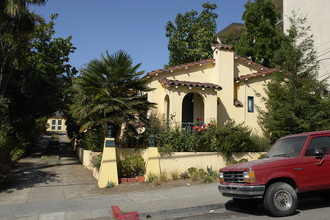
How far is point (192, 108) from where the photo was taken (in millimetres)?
16234

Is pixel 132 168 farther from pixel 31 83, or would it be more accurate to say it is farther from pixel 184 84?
pixel 31 83

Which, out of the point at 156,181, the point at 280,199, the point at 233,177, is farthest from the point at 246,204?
the point at 156,181

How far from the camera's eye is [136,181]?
1120cm

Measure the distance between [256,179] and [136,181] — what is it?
573cm

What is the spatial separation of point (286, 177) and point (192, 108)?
32.2ft

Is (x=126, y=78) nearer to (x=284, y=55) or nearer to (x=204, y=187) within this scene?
(x=204, y=187)

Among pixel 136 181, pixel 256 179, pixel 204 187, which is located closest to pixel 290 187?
pixel 256 179

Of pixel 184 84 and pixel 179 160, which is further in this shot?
pixel 184 84

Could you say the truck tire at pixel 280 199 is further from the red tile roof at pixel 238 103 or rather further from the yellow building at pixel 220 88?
the red tile roof at pixel 238 103

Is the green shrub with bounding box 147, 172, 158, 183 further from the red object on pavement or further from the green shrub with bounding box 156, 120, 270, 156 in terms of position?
the red object on pavement

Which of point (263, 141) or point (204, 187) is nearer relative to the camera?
point (204, 187)

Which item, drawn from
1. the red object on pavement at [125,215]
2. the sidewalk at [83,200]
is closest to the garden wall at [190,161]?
the sidewalk at [83,200]

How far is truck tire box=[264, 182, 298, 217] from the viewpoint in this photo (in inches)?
251

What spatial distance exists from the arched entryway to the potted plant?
4.93m
